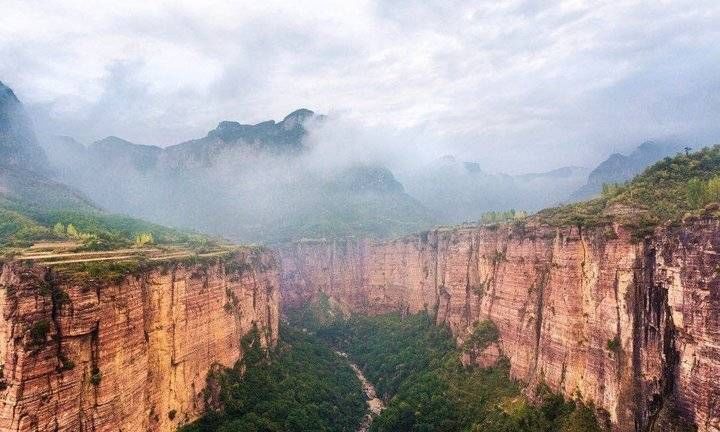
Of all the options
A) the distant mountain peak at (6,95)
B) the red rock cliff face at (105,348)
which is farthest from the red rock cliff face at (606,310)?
the distant mountain peak at (6,95)

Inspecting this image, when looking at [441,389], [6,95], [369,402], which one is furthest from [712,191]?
[6,95]

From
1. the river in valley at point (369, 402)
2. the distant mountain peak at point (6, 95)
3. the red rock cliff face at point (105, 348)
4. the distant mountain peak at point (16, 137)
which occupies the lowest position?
the river in valley at point (369, 402)

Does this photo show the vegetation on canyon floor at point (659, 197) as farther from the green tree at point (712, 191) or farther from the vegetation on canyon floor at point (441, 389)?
the vegetation on canyon floor at point (441, 389)

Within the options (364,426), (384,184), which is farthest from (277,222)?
(364,426)

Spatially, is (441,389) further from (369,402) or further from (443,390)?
(369,402)

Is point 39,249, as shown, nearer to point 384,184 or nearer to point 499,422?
point 499,422

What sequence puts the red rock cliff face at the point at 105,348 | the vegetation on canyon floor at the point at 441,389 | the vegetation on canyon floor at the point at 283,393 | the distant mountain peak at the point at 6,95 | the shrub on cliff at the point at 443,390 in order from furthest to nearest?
1. the distant mountain peak at the point at 6,95
2. the vegetation on canyon floor at the point at 283,393
3. the shrub on cliff at the point at 443,390
4. the vegetation on canyon floor at the point at 441,389
5. the red rock cliff face at the point at 105,348

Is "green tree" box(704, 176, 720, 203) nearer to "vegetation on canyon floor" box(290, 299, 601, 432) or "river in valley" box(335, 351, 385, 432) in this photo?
"vegetation on canyon floor" box(290, 299, 601, 432)
